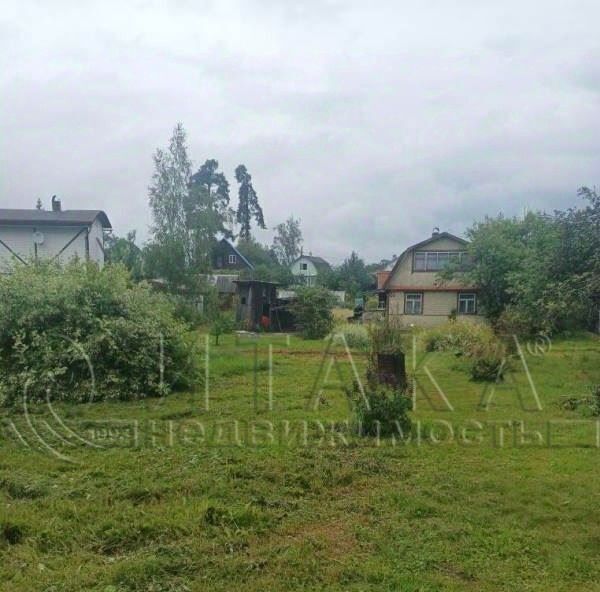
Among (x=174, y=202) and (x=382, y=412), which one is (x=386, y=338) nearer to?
(x=382, y=412)

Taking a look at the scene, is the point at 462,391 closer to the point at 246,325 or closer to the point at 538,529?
the point at 538,529

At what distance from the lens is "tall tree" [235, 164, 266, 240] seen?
54.5m

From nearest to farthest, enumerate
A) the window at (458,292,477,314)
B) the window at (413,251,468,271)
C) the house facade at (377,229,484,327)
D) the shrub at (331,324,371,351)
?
the shrub at (331,324,371,351), the window at (458,292,477,314), the house facade at (377,229,484,327), the window at (413,251,468,271)

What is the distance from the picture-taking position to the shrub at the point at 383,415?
225 inches

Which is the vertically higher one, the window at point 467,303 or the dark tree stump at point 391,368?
the window at point 467,303

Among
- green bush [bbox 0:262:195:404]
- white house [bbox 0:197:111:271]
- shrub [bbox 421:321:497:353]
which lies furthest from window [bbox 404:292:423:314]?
green bush [bbox 0:262:195:404]

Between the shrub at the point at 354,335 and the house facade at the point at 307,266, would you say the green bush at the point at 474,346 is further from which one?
the house facade at the point at 307,266

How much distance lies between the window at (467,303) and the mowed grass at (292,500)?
18956 millimetres

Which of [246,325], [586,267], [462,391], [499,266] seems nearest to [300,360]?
[462,391]

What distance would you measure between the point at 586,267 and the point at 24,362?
7.60m

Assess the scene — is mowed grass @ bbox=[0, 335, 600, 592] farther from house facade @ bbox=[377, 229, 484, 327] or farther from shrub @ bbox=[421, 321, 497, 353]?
house facade @ bbox=[377, 229, 484, 327]

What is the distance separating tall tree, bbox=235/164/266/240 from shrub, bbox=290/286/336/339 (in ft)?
117

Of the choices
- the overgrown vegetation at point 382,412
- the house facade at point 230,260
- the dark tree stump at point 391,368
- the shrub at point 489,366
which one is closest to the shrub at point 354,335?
the shrub at point 489,366

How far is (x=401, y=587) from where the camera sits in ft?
8.96
